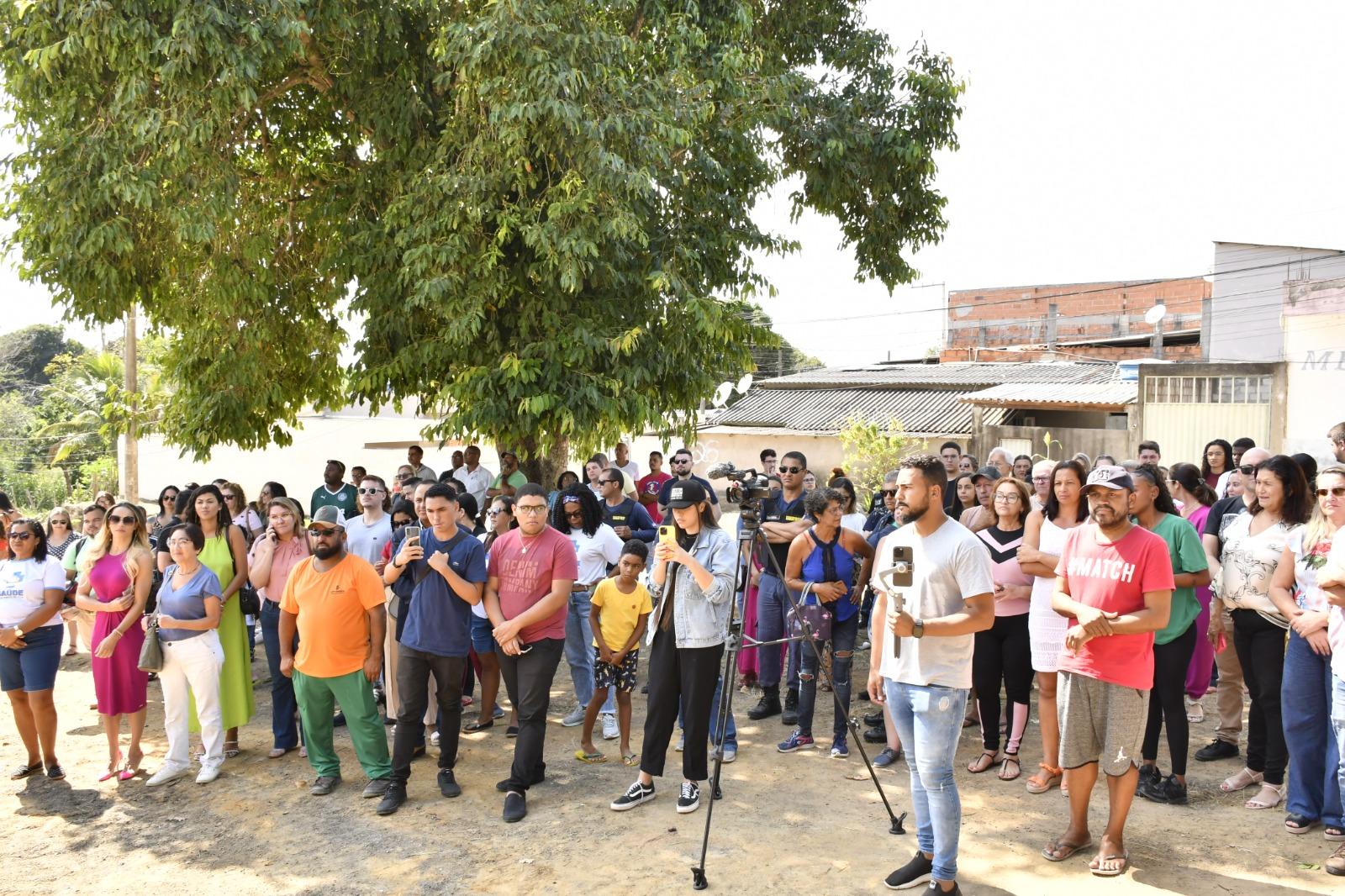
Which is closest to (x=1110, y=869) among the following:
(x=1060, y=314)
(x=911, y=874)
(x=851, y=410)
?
(x=911, y=874)

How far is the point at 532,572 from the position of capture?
6148 millimetres

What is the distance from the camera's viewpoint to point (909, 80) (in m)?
12.7

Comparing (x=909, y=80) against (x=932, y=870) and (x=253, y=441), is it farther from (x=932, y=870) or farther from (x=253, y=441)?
(x=932, y=870)

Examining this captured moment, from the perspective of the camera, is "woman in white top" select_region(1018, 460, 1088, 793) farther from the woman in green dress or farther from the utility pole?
the utility pole

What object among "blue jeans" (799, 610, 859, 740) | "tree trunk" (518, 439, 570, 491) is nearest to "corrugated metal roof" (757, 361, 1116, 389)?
"tree trunk" (518, 439, 570, 491)

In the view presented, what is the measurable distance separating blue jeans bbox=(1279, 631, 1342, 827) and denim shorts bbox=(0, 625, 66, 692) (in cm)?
727

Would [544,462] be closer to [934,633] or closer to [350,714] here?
[350,714]

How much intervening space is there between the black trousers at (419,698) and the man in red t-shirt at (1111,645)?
3.48 m

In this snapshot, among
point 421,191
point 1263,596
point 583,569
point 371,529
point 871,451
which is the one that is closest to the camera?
point 1263,596

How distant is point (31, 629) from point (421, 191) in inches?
196

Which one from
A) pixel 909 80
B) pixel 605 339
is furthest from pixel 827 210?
pixel 605 339

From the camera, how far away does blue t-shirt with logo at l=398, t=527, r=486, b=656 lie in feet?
20.3

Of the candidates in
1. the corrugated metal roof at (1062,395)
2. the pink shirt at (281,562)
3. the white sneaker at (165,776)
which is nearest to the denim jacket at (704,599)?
the pink shirt at (281,562)

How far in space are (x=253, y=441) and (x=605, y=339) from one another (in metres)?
4.82
